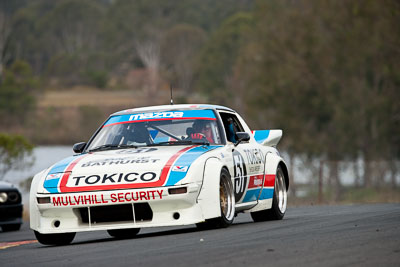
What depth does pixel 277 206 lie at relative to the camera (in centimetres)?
1139

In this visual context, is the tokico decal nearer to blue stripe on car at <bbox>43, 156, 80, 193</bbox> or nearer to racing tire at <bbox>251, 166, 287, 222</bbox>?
blue stripe on car at <bbox>43, 156, 80, 193</bbox>

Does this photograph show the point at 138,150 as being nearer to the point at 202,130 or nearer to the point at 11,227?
the point at 202,130

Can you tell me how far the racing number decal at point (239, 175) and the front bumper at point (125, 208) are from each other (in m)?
1.17

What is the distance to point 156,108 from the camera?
421 inches

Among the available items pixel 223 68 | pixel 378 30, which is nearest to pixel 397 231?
pixel 378 30

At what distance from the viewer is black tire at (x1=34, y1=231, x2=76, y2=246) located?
941cm

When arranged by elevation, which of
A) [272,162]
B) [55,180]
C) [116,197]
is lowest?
[272,162]

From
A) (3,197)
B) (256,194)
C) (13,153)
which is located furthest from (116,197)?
(13,153)

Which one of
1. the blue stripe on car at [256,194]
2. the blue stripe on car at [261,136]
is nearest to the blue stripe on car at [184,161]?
the blue stripe on car at [256,194]

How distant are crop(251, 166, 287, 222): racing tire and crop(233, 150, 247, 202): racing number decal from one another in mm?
1031

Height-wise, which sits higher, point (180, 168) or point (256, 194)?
point (180, 168)

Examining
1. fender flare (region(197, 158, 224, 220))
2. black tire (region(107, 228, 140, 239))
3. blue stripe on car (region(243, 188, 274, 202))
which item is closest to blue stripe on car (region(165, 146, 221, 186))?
fender flare (region(197, 158, 224, 220))

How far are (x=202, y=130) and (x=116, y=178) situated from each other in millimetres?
1709

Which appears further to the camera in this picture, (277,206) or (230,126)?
(277,206)
